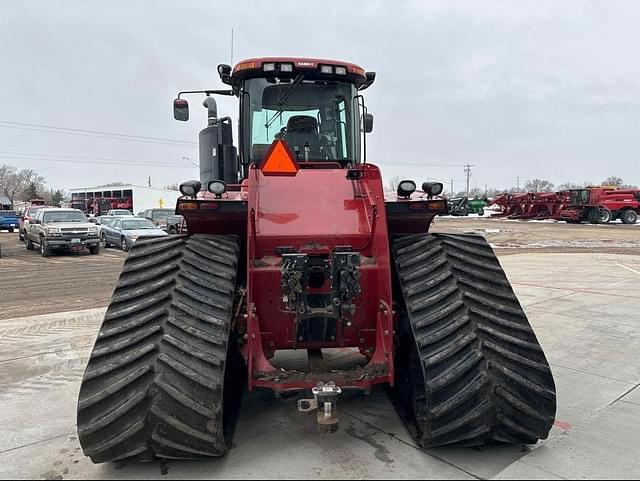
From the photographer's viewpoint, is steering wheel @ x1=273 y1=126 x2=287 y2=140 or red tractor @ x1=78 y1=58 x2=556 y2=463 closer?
red tractor @ x1=78 y1=58 x2=556 y2=463

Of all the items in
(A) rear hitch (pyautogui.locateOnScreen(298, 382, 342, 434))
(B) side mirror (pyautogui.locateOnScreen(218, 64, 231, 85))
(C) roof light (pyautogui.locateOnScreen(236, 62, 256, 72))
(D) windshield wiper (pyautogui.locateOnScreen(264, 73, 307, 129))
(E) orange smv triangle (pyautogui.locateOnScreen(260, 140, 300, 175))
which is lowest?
(A) rear hitch (pyautogui.locateOnScreen(298, 382, 342, 434))

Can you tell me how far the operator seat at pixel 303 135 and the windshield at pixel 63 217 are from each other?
1668 centimetres

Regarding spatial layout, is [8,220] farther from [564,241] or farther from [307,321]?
[307,321]

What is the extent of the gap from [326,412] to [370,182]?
1686mm

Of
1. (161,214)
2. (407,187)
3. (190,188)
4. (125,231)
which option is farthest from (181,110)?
(161,214)

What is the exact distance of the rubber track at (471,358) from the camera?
3008mm

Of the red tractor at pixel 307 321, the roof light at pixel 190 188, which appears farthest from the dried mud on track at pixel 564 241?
the roof light at pixel 190 188

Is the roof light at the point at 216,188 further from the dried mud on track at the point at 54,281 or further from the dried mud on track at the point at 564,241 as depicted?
the dried mud on track at the point at 564,241

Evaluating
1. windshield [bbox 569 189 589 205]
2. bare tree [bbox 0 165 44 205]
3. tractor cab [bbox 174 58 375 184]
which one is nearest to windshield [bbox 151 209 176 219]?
tractor cab [bbox 174 58 375 184]

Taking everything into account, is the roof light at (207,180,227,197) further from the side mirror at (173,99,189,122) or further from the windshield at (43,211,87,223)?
the windshield at (43,211,87,223)

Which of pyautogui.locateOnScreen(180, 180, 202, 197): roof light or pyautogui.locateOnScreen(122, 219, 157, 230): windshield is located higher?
pyautogui.locateOnScreen(180, 180, 202, 197): roof light

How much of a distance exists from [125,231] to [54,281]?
8.18m

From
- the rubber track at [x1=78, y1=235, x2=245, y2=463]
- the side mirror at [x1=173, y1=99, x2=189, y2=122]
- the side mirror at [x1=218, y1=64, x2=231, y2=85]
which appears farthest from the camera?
the side mirror at [x1=173, y1=99, x2=189, y2=122]

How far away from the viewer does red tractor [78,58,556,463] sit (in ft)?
9.51
